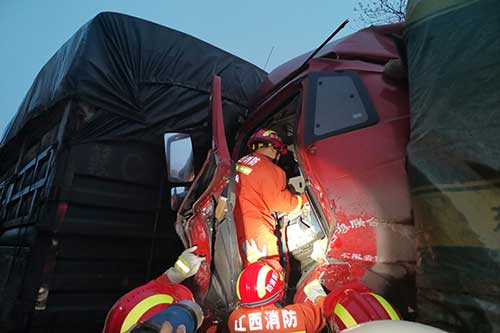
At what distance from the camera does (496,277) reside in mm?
1006

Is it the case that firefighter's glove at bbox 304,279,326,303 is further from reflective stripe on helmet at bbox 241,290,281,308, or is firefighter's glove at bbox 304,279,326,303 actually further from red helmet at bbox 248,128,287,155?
red helmet at bbox 248,128,287,155

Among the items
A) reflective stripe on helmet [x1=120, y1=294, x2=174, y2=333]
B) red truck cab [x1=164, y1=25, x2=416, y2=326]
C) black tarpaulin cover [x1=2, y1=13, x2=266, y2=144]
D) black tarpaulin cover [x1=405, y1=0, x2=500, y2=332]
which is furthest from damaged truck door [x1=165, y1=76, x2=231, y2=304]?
black tarpaulin cover [x1=405, y1=0, x2=500, y2=332]

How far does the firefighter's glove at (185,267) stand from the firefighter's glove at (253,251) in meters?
0.50

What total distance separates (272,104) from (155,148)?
1292mm

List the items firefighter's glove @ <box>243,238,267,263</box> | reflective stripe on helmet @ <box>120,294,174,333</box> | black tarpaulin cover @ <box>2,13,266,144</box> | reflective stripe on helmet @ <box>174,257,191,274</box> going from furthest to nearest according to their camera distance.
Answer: black tarpaulin cover @ <box>2,13,266,144</box>, firefighter's glove @ <box>243,238,267,263</box>, reflective stripe on helmet @ <box>174,257,191,274</box>, reflective stripe on helmet @ <box>120,294,174,333</box>

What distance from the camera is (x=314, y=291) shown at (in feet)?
6.50

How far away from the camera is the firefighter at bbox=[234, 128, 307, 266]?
2.61 m

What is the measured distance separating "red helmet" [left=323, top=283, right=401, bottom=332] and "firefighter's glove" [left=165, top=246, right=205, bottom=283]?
3.29 feet

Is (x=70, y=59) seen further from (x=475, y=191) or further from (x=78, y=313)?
(x=475, y=191)

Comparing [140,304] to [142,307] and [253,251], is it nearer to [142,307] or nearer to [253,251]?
[142,307]

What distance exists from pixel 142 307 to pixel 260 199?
4.48 ft

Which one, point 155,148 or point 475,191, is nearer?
point 475,191

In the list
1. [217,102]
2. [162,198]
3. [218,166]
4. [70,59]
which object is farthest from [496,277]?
[70,59]

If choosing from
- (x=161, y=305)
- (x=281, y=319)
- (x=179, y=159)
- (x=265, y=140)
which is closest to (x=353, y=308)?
(x=281, y=319)
